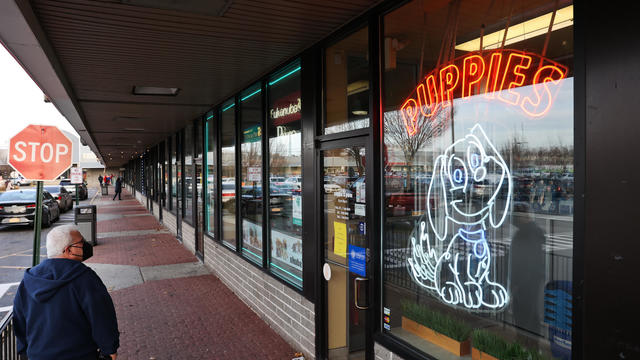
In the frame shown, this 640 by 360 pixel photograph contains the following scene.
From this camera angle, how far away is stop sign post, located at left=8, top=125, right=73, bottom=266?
4.55 metres

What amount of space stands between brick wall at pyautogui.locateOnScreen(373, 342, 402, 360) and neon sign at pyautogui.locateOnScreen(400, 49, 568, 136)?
5.89 ft

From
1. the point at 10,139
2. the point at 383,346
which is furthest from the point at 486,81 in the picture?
the point at 10,139

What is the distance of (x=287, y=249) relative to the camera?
5652mm

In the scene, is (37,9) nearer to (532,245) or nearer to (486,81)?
(486,81)

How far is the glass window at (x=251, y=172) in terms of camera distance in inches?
254

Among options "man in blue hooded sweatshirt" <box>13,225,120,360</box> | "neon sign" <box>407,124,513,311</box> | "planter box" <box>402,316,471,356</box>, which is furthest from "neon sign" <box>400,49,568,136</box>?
"man in blue hooded sweatshirt" <box>13,225,120,360</box>

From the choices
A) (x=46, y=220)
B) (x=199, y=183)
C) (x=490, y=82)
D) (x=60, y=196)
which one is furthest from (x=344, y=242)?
(x=60, y=196)

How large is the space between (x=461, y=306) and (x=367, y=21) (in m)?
2.53

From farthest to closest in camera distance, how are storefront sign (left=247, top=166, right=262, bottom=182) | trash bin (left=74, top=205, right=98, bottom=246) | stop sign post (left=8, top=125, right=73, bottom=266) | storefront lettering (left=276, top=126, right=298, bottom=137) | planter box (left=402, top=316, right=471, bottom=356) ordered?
1. trash bin (left=74, top=205, right=98, bottom=246)
2. storefront sign (left=247, top=166, right=262, bottom=182)
3. storefront lettering (left=276, top=126, right=298, bottom=137)
4. stop sign post (left=8, top=125, right=73, bottom=266)
5. planter box (left=402, top=316, right=471, bottom=356)

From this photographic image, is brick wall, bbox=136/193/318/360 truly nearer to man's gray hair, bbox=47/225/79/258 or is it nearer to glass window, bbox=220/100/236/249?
glass window, bbox=220/100/236/249

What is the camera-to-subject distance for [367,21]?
387cm

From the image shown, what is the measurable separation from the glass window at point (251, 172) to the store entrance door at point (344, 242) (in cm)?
196

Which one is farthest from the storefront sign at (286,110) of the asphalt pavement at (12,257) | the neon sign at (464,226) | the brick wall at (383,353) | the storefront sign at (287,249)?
the asphalt pavement at (12,257)

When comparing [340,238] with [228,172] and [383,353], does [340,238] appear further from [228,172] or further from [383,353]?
[228,172]
